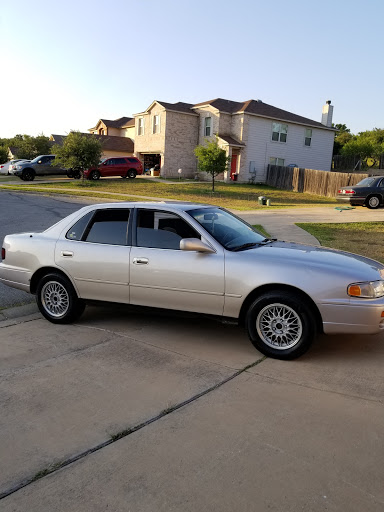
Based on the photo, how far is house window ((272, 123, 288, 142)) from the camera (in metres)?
37.2

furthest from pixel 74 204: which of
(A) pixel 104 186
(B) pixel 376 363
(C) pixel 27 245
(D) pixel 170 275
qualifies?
(B) pixel 376 363

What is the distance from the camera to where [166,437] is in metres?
3.10

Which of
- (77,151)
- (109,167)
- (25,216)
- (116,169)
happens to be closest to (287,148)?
(116,169)

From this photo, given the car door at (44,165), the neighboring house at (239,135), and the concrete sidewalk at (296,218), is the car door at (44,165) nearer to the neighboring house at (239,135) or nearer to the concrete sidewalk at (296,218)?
the neighboring house at (239,135)

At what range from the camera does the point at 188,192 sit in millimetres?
28078

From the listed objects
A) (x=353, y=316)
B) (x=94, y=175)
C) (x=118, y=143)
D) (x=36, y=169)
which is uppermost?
(x=118, y=143)

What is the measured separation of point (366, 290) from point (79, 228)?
3.39m

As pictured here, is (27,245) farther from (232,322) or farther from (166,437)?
(166,437)

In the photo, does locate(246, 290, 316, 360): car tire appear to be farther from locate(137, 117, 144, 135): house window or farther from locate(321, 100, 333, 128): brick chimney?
locate(321, 100, 333, 128): brick chimney

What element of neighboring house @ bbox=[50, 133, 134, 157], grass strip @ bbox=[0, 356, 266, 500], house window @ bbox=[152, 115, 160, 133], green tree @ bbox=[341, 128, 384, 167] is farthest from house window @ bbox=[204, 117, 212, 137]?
grass strip @ bbox=[0, 356, 266, 500]

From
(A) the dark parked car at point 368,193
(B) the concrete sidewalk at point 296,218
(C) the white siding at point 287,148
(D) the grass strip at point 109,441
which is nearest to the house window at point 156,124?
(C) the white siding at point 287,148

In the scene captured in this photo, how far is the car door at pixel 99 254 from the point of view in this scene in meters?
5.20

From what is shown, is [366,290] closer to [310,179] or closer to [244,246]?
[244,246]

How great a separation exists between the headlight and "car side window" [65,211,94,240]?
316 centimetres
